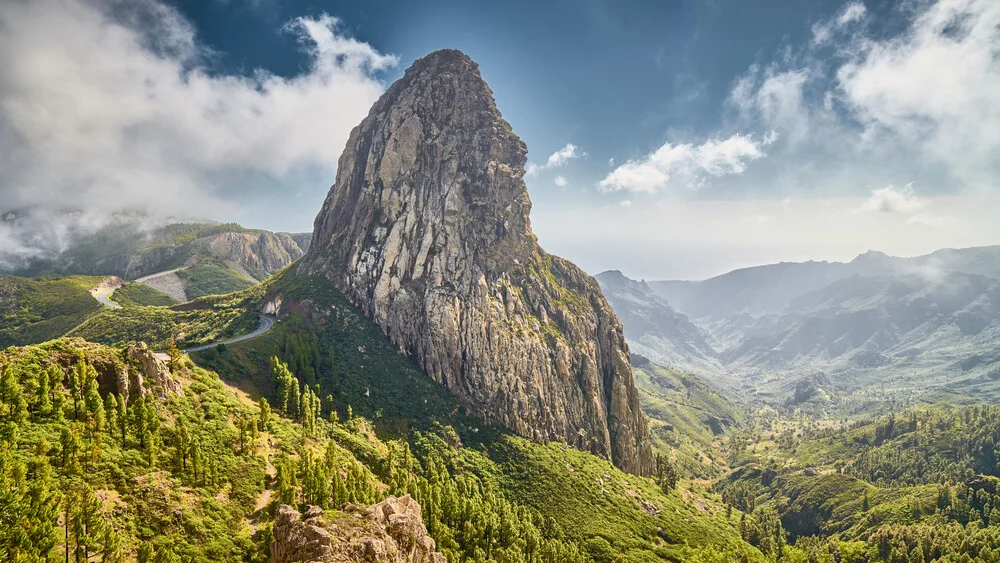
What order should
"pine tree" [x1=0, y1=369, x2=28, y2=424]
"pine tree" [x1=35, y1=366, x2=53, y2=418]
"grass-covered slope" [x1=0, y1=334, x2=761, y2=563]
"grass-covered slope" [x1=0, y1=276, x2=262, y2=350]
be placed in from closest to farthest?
"grass-covered slope" [x1=0, y1=334, x2=761, y2=563] → "pine tree" [x1=0, y1=369, x2=28, y2=424] → "pine tree" [x1=35, y1=366, x2=53, y2=418] → "grass-covered slope" [x1=0, y1=276, x2=262, y2=350]

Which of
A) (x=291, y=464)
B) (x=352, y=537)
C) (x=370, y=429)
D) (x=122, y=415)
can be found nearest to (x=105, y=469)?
(x=122, y=415)

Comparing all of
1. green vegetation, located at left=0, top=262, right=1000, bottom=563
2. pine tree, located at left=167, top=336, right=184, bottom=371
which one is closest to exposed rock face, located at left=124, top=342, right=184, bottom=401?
green vegetation, located at left=0, top=262, right=1000, bottom=563

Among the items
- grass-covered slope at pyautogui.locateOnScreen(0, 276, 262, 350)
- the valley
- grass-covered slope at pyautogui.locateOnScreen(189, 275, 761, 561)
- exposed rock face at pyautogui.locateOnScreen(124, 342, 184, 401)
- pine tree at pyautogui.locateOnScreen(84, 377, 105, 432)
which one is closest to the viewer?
the valley

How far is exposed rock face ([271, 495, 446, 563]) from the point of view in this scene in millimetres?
51562

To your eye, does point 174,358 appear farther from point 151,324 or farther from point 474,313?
point 474,313

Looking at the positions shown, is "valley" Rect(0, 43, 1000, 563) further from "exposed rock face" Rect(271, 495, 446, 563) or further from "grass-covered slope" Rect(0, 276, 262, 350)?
"grass-covered slope" Rect(0, 276, 262, 350)

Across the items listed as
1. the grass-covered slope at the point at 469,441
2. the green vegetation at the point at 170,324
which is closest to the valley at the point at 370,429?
the grass-covered slope at the point at 469,441

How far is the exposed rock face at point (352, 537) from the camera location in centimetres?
5156

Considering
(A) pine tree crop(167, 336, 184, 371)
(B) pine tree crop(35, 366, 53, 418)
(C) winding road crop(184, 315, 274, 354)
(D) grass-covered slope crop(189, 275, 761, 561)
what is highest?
(C) winding road crop(184, 315, 274, 354)

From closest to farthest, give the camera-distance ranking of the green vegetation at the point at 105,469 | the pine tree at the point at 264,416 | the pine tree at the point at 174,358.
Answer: the green vegetation at the point at 105,469, the pine tree at the point at 174,358, the pine tree at the point at 264,416

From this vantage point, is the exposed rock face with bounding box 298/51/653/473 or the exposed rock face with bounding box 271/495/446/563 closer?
the exposed rock face with bounding box 271/495/446/563

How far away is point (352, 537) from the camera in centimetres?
5488

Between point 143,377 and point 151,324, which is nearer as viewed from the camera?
point 143,377

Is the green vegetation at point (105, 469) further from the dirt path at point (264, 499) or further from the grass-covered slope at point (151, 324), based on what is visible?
the grass-covered slope at point (151, 324)
